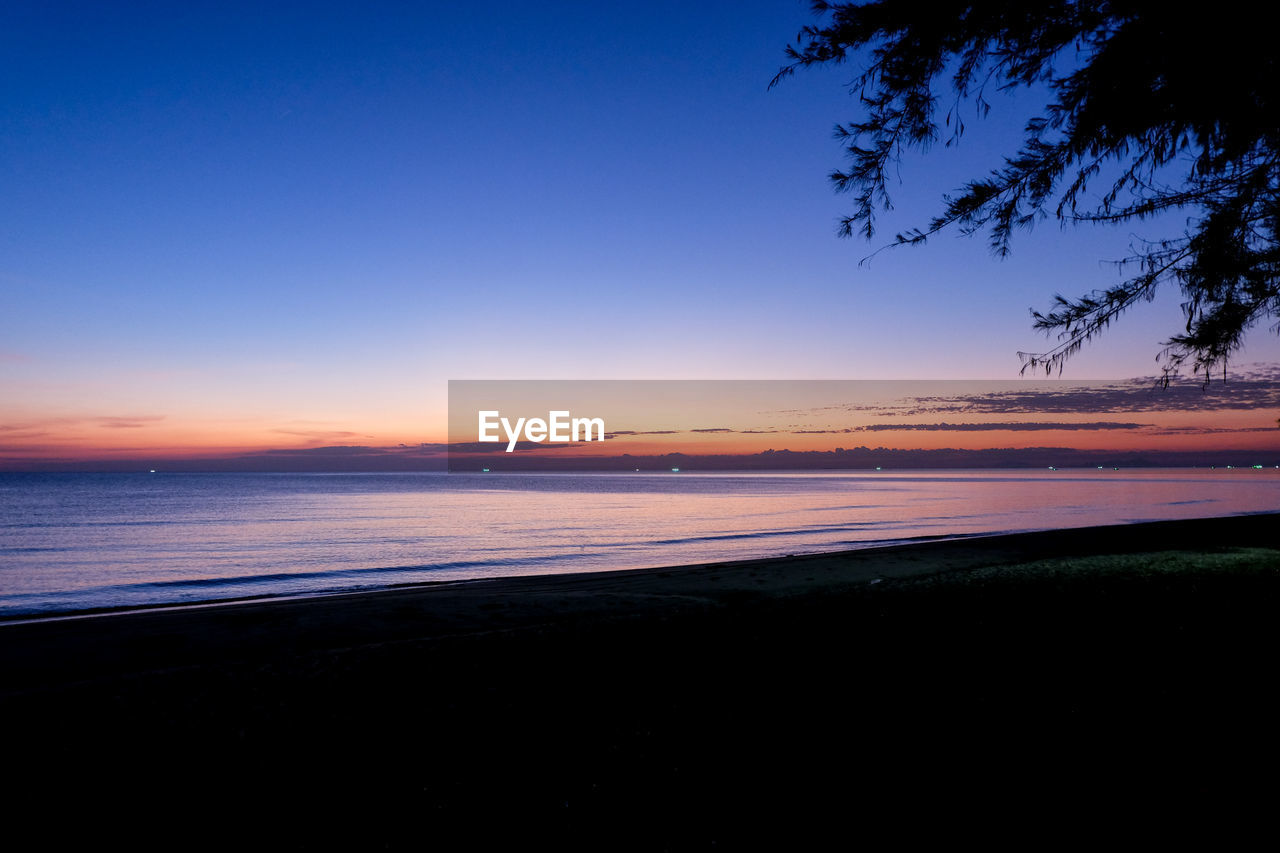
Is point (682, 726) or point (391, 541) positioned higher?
point (682, 726)

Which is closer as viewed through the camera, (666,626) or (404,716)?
(404,716)

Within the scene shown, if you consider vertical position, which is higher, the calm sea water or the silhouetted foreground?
the silhouetted foreground

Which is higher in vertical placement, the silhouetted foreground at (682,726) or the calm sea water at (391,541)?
the silhouetted foreground at (682,726)

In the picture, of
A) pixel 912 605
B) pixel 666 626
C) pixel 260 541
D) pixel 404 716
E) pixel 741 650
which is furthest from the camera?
pixel 260 541

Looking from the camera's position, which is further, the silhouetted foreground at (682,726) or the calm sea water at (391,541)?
the calm sea water at (391,541)

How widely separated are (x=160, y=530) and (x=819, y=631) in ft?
133

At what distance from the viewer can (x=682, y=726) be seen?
466 centimetres

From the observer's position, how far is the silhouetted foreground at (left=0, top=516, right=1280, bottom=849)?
359cm

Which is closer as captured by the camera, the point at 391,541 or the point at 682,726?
the point at 682,726

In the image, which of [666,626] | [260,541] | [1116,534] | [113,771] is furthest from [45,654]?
[1116,534]

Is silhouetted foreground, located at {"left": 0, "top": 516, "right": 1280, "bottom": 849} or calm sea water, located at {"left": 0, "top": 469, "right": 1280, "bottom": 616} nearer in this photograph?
silhouetted foreground, located at {"left": 0, "top": 516, "right": 1280, "bottom": 849}

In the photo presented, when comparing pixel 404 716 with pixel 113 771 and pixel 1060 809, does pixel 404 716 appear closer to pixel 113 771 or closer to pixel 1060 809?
pixel 113 771

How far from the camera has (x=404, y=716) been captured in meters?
5.23

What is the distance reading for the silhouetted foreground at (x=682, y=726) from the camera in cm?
359
